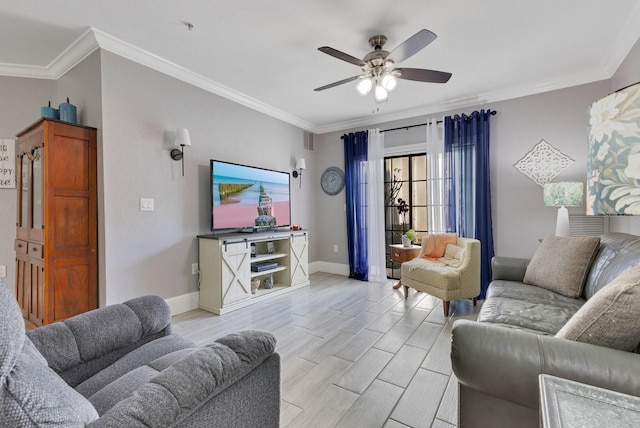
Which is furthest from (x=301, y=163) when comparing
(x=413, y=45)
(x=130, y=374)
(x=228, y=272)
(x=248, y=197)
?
(x=130, y=374)

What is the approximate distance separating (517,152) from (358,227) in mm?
2343

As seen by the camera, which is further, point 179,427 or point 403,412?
point 403,412

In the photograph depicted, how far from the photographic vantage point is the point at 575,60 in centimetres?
285

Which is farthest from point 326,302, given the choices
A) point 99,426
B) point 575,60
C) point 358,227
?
point 575,60

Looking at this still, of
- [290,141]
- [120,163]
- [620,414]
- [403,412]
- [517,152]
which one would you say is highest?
[290,141]

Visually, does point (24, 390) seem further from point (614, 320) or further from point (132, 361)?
point (614, 320)

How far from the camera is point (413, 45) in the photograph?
201cm

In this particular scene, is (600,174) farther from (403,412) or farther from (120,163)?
(120,163)

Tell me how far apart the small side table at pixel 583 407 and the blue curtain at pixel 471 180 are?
11.0 feet

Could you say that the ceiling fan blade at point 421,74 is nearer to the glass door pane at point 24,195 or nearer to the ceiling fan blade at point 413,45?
the ceiling fan blade at point 413,45

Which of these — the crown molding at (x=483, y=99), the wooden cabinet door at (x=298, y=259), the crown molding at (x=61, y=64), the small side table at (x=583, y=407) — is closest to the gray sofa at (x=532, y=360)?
the small side table at (x=583, y=407)

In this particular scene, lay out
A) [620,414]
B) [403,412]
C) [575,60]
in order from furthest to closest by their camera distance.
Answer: [575,60], [403,412], [620,414]

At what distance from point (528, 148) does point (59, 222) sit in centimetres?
489

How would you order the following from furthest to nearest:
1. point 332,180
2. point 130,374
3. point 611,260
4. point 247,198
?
point 332,180, point 247,198, point 611,260, point 130,374
